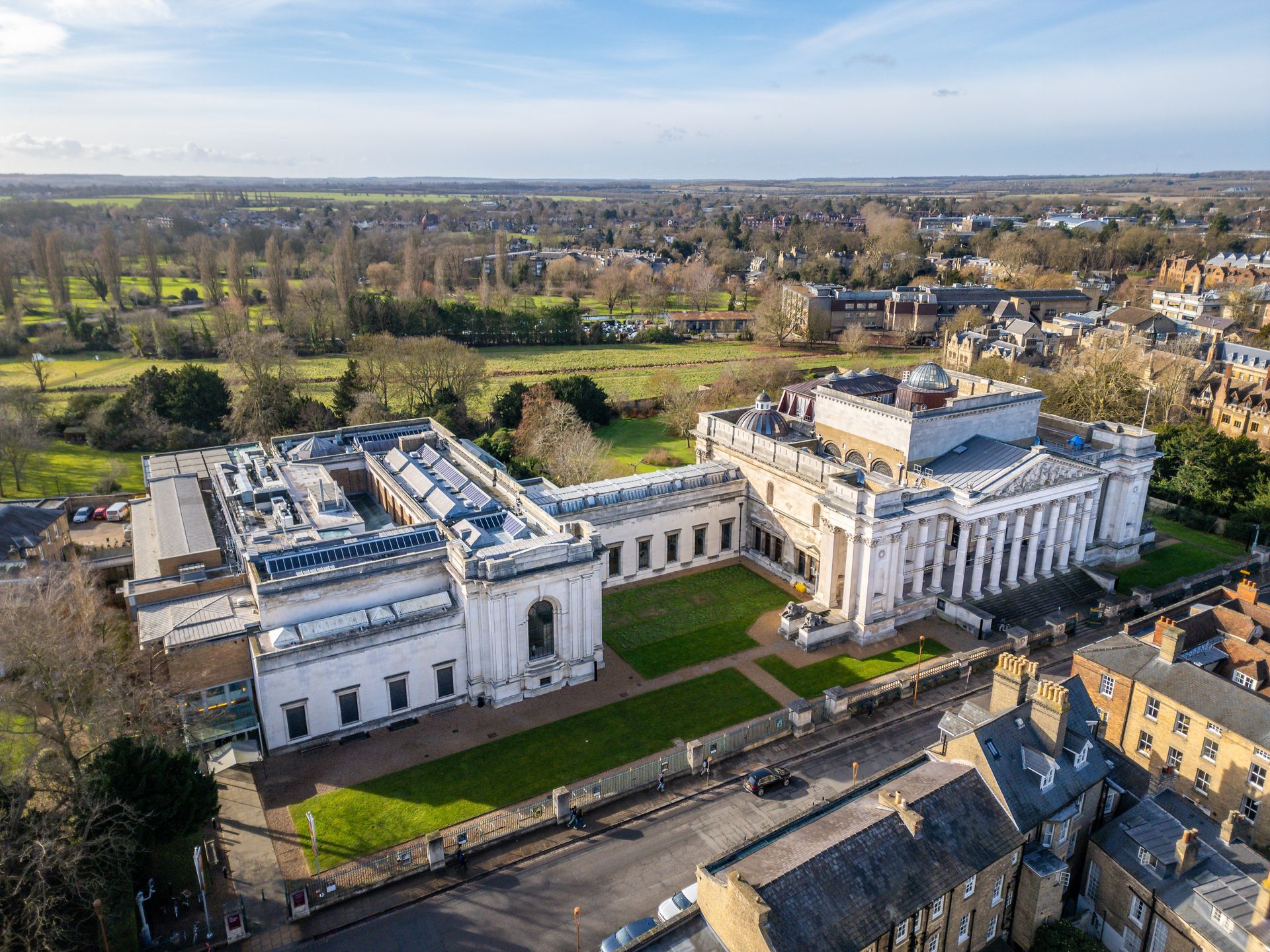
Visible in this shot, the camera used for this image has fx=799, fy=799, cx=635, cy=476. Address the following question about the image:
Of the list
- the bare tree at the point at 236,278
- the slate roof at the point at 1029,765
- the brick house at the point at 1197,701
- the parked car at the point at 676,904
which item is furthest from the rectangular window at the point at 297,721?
the bare tree at the point at 236,278

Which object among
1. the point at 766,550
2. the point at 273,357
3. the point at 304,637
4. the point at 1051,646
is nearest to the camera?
the point at 304,637

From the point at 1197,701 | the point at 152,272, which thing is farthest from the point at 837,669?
the point at 152,272

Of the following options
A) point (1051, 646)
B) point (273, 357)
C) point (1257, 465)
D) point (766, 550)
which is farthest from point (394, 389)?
point (1257, 465)

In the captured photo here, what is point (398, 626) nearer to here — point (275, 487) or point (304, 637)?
point (304, 637)

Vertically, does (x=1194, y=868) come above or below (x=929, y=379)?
below

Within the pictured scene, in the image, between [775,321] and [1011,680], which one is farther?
[775,321]

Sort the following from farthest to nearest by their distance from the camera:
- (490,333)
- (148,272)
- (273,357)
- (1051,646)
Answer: (148,272) → (490,333) → (273,357) → (1051,646)

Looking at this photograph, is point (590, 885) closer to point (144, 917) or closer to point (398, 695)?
point (398, 695)
